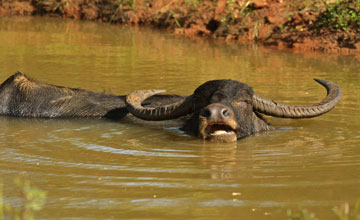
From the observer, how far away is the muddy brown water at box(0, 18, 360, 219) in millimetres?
4066

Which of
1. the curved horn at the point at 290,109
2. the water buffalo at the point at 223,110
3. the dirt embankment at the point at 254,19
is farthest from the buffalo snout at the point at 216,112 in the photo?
the dirt embankment at the point at 254,19

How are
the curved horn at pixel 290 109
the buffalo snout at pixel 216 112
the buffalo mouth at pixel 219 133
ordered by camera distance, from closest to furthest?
the buffalo snout at pixel 216 112 < the buffalo mouth at pixel 219 133 < the curved horn at pixel 290 109

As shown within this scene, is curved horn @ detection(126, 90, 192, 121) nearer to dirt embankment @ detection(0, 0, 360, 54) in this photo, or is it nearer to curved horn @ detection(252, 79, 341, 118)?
curved horn @ detection(252, 79, 341, 118)

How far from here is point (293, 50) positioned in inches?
500

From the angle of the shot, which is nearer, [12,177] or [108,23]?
[12,177]

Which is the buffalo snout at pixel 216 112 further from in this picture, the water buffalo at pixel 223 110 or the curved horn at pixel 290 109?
the curved horn at pixel 290 109

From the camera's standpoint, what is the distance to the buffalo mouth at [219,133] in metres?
6.07

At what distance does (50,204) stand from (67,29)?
1186 centimetres

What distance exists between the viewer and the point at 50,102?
7.05 m

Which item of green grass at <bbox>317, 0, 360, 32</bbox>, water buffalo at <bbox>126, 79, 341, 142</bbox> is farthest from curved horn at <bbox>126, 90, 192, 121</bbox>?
green grass at <bbox>317, 0, 360, 32</bbox>

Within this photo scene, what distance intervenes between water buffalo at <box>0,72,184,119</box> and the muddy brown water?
0.16m

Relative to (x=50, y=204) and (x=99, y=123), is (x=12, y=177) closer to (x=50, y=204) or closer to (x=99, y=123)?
(x=50, y=204)

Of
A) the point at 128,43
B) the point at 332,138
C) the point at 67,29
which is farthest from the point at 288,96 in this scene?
the point at 67,29

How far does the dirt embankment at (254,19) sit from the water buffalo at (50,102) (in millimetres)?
6374
